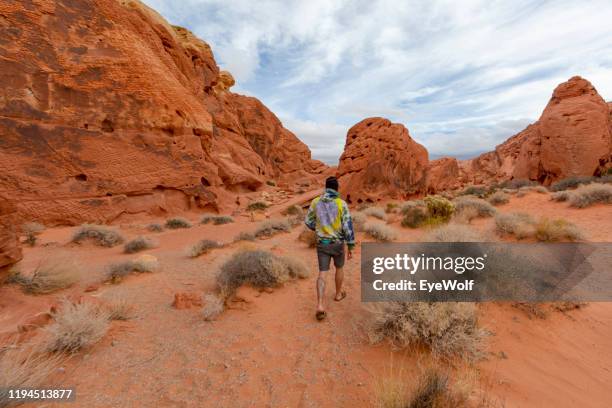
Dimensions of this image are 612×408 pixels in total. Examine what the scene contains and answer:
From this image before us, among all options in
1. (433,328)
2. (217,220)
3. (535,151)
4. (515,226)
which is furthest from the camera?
(535,151)

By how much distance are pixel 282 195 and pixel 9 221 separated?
19311 millimetres

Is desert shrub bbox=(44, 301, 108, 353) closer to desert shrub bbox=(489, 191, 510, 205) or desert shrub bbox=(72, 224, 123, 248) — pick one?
desert shrub bbox=(72, 224, 123, 248)

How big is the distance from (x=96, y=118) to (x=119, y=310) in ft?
37.1

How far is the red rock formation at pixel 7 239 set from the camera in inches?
146

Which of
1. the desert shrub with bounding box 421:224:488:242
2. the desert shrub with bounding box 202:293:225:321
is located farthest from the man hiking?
the desert shrub with bounding box 421:224:488:242

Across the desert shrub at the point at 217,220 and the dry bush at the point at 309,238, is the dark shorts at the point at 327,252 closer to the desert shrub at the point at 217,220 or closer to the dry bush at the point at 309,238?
the dry bush at the point at 309,238

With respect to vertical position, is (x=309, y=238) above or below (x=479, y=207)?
below

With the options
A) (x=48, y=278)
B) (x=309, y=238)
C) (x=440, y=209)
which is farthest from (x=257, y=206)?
(x=48, y=278)

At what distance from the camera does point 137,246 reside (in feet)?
25.3

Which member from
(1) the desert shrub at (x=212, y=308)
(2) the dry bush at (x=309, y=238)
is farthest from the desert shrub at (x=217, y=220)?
(1) the desert shrub at (x=212, y=308)

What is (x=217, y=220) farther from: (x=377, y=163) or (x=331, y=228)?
(x=331, y=228)

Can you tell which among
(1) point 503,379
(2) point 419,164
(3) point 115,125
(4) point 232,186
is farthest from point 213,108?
(1) point 503,379

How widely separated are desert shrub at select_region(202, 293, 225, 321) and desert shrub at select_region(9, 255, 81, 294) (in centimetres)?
313

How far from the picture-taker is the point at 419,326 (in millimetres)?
2676
